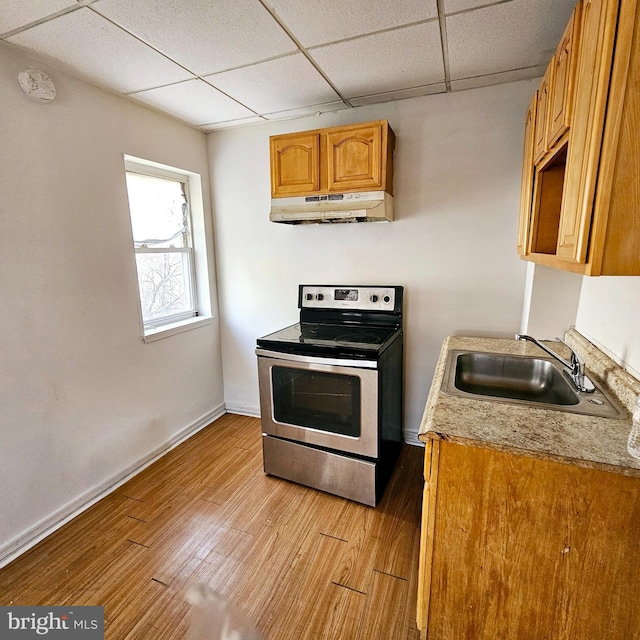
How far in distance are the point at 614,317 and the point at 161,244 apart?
2697 millimetres

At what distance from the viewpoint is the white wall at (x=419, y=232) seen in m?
Result: 2.09

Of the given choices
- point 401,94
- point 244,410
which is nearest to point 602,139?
point 401,94

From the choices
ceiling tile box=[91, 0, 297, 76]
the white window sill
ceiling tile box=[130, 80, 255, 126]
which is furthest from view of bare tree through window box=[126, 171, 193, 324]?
ceiling tile box=[91, 0, 297, 76]

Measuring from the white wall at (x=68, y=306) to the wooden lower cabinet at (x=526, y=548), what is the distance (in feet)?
6.08

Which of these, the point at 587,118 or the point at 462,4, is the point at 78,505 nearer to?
the point at 587,118

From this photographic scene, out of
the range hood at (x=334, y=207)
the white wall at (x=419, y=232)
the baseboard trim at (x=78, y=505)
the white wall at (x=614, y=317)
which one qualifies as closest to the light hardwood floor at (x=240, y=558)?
the baseboard trim at (x=78, y=505)

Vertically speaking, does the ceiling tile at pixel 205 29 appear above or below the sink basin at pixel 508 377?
above

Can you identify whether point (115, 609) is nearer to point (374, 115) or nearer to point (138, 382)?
point (138, 382)

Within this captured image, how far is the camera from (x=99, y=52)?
5.16 ft

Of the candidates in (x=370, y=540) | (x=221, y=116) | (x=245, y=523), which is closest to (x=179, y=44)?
(x=221, y=116)

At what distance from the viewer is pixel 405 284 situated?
2.39 metres

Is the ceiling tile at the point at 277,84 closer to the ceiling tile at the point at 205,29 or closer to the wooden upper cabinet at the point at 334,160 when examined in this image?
the ceiling tile at the point at 205,29

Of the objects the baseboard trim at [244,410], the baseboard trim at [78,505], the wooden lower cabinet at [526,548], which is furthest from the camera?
the baseboard trim at [244,410]

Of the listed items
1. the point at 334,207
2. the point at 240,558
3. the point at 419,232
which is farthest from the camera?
the point at 419,232
